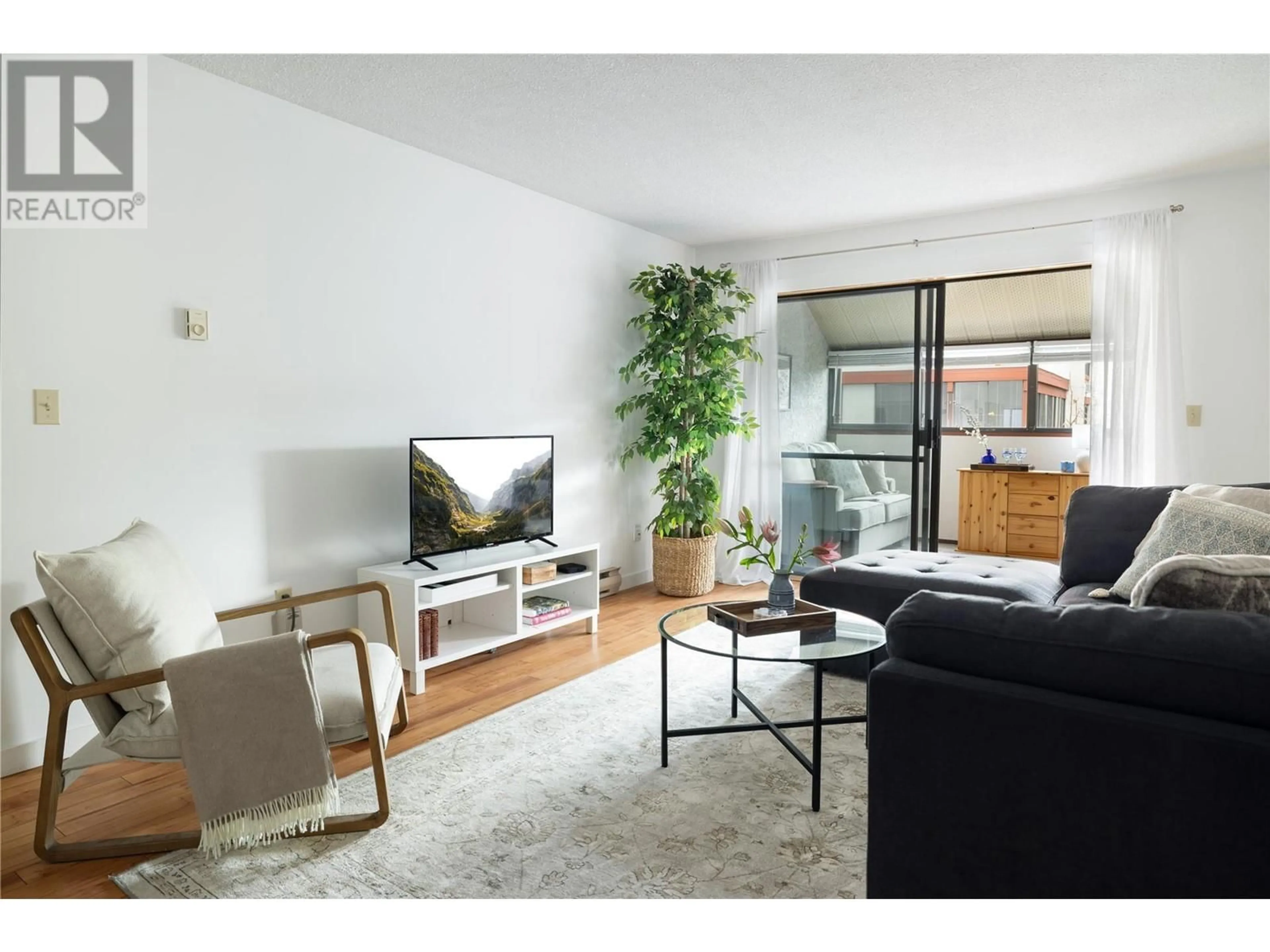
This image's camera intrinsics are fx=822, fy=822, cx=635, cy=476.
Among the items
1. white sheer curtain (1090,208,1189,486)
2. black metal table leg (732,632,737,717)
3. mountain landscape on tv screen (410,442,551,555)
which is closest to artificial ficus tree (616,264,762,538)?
mountain landscape on tv screen (410,442,551,555)

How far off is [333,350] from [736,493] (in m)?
3.16

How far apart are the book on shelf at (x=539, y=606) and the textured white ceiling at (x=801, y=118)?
221 cm

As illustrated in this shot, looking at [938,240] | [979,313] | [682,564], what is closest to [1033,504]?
[979,313]

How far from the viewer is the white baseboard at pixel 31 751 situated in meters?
2.62

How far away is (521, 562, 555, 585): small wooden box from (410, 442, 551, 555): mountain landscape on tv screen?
0.17m

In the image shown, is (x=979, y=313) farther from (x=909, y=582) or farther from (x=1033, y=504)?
Answer: (x=909, y=582)

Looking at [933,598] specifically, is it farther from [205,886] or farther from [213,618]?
[213,618]

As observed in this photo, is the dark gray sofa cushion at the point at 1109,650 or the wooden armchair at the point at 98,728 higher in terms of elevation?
the dark gray sofa cushion at the point at 1109,650

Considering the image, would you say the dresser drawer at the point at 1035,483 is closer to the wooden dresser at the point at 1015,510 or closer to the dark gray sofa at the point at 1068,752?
the wooden dresser at the point at 1015,510

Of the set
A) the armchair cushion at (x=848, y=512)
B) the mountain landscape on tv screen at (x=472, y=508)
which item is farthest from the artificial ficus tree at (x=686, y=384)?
the mountain landscape on tv screen at (x=472, y=508)

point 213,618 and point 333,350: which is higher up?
point 333,350

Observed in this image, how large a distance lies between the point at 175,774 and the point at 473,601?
159 cm

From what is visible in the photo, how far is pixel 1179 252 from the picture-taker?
4.32 m
